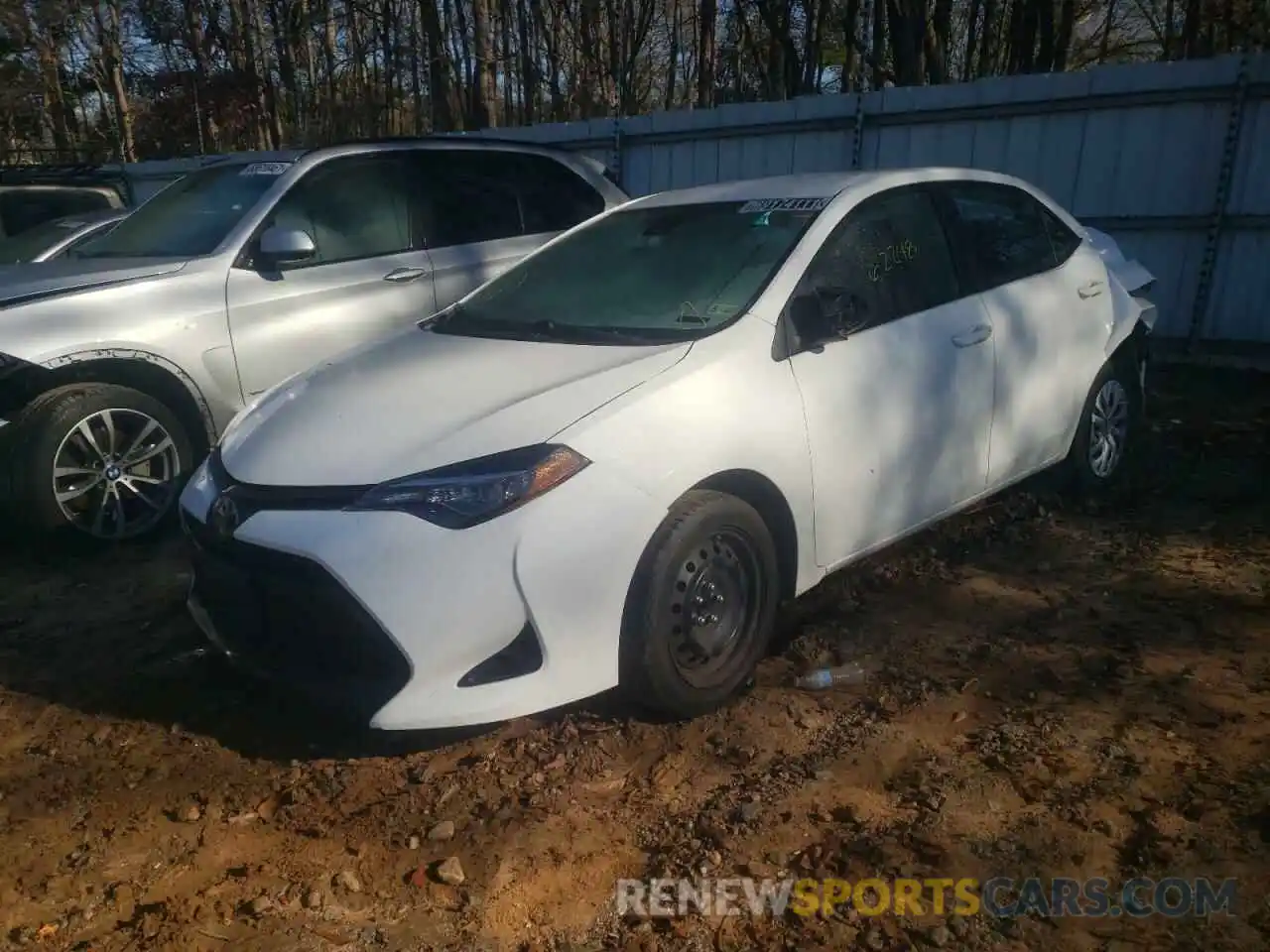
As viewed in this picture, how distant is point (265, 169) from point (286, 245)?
3.05 feet

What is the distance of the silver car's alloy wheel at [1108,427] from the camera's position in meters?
4.82

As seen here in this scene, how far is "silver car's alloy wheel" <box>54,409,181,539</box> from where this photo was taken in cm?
443

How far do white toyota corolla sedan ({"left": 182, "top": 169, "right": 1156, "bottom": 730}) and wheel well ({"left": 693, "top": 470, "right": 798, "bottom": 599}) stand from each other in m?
0.01

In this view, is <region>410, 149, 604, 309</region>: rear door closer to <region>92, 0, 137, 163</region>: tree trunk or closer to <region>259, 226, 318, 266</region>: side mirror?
<region>259, 226, 318, 266</region>: side mirror

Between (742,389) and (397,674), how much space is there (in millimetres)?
1338

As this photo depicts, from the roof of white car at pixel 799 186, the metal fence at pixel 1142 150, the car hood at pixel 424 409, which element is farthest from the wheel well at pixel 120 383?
the metal fence at pixel 1142 150

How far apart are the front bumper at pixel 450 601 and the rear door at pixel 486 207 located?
313 cm

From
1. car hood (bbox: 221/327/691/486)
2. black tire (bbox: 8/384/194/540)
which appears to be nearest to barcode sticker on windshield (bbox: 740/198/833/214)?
car hood (bbox: 221/327/691/486)

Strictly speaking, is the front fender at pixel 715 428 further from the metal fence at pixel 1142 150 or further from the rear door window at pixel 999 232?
the metal fence at pixel 1142 150

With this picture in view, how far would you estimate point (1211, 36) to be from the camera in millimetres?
15219

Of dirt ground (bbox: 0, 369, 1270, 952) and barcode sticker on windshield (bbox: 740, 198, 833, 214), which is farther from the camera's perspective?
barcode sticker on windshield (bbox: 740, 198, 833, 214)

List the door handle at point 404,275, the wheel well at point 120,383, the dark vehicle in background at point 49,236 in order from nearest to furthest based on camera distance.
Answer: the wheel well at point 120,383
the door handle at point 404,275
the dark vehicle in background at point 49,236

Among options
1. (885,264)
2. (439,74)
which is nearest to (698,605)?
(885,264)

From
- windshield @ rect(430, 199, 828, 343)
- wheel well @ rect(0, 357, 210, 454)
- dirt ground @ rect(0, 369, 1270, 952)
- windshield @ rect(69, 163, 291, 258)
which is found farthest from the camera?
windshield @ rect(69, 163, 291, 258)
